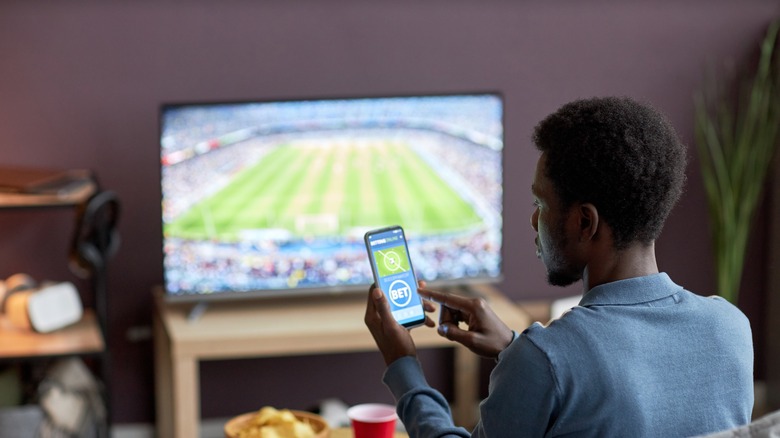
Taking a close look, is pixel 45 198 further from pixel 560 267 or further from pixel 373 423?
pixel 560 267

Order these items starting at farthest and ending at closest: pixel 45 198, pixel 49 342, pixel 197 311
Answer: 1. pixel 197 311
2. pixel 49 342
3. pixel 45 198

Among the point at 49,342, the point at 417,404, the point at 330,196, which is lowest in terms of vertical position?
the point at 49,342

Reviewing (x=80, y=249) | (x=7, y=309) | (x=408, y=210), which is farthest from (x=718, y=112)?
Result: (x=7, y=309)

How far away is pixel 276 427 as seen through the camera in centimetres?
193

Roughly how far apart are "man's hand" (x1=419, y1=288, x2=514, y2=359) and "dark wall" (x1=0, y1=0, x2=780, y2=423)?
5.93 ft

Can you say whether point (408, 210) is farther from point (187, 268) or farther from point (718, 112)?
point (718, 112)

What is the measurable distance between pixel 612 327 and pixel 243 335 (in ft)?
6.22

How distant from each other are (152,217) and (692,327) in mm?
2340

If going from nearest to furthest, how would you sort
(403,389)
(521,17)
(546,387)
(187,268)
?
1. (546,387)
2. (403,389)
3. (187,268)
4. (521,17)

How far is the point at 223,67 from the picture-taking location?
3.42m

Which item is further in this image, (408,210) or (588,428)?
(408,210)

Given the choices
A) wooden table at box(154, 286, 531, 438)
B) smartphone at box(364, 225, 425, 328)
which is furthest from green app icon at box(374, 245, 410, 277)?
wooden table at box(154, 286, 531, 438)

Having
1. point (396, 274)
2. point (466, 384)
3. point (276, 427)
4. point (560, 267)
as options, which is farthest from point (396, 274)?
point (466, 384)

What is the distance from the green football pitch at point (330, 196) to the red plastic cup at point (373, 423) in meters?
1.43
